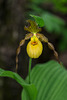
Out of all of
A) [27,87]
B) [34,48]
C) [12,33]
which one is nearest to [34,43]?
[34,48]

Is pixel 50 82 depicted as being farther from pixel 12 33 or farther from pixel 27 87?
pixel 12 33

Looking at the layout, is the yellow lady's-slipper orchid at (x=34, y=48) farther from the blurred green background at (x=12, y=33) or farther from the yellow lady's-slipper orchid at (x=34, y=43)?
the blurred green background at (x=12, y=33)

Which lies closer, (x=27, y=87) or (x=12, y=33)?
(x=27, y=87)

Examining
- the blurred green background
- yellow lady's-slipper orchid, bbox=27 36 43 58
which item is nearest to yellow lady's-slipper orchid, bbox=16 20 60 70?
yellow lady's-slipper orchid, bbox=27 36 43 58

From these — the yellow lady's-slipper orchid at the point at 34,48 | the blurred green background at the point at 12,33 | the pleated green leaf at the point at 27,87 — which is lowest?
the blurred green background at the point at 12,33

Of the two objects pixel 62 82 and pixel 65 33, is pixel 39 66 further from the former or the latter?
pixel 65 33

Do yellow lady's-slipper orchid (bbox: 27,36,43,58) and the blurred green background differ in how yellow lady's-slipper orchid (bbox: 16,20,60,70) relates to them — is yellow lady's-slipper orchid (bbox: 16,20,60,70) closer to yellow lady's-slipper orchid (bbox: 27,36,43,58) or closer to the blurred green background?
yellow lady's-slipper orchid (bbox: 27,36,43,58)

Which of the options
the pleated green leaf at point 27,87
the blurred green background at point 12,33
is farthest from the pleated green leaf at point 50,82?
the blurred green background at point 12,33

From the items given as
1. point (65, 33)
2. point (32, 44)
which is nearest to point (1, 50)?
point (32, 44)
